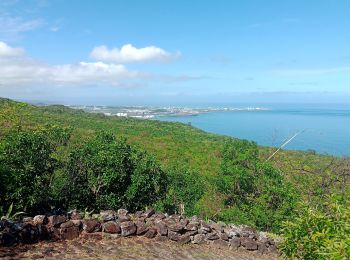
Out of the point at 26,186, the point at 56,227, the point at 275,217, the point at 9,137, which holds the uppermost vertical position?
the point at 9,137

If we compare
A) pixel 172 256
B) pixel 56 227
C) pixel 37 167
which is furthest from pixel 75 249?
pixel 37 167

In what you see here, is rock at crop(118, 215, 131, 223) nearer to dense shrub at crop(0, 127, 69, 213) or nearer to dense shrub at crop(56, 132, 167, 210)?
dense shrub at crop(56, 132, 167, 210)

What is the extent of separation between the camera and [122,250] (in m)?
10.5

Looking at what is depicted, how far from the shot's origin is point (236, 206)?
53.8 feet

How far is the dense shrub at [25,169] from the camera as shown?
1164 cm

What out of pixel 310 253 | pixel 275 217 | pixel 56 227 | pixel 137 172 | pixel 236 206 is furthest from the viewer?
pixel 236 206

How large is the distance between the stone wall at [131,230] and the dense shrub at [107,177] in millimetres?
1691

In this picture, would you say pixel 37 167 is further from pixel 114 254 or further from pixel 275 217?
pixel 275 217

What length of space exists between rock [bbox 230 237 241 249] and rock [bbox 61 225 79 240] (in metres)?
5.29

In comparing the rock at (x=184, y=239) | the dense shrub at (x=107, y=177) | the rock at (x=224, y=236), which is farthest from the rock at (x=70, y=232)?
the rock at (x=224, y=236)

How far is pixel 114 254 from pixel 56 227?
6.34 ft

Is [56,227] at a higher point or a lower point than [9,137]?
lower

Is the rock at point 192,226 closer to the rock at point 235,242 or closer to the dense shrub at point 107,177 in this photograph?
the rock at point 235,242

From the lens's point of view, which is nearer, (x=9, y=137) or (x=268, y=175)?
(x=9, y=137)
